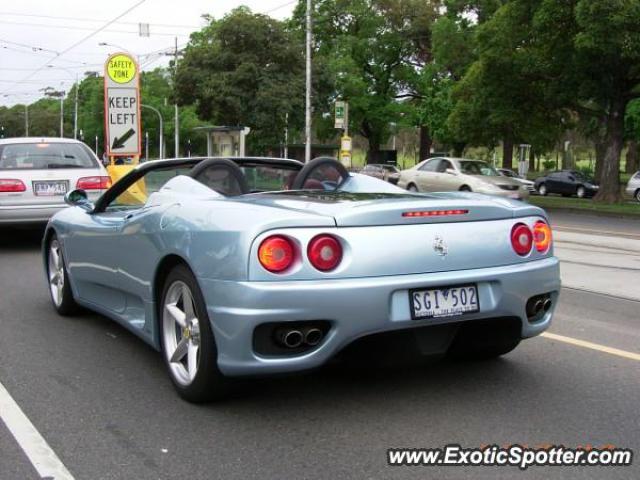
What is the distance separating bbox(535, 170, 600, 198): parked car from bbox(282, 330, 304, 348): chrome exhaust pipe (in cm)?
3392

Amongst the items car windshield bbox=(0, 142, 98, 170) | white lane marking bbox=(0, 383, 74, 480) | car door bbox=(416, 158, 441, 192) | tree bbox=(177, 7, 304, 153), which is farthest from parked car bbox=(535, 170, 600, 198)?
white lane marking bbox=(0, 383, 74, 480)

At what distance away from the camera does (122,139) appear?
639 inches

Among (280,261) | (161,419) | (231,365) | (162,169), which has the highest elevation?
(162,169)

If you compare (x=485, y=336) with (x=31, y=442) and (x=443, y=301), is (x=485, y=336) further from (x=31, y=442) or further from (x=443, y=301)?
(x=31, y=442)

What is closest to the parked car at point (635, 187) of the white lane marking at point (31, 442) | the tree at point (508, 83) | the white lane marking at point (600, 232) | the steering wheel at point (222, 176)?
the tree at point (508, 83)

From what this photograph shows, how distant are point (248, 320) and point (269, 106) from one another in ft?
123

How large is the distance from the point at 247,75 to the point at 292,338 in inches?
1489

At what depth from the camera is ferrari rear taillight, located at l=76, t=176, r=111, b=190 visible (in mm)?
10078

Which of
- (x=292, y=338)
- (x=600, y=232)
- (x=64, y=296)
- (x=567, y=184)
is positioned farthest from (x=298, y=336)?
(x=567, y=184)

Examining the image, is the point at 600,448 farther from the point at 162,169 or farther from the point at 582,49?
the point at 582,49

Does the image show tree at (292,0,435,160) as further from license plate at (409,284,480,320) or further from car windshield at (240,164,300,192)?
license plate at (409,284,480,320)

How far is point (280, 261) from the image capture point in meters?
3.39

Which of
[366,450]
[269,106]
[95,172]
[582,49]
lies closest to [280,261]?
[366,450]

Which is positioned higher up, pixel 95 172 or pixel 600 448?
pixel 95 172
